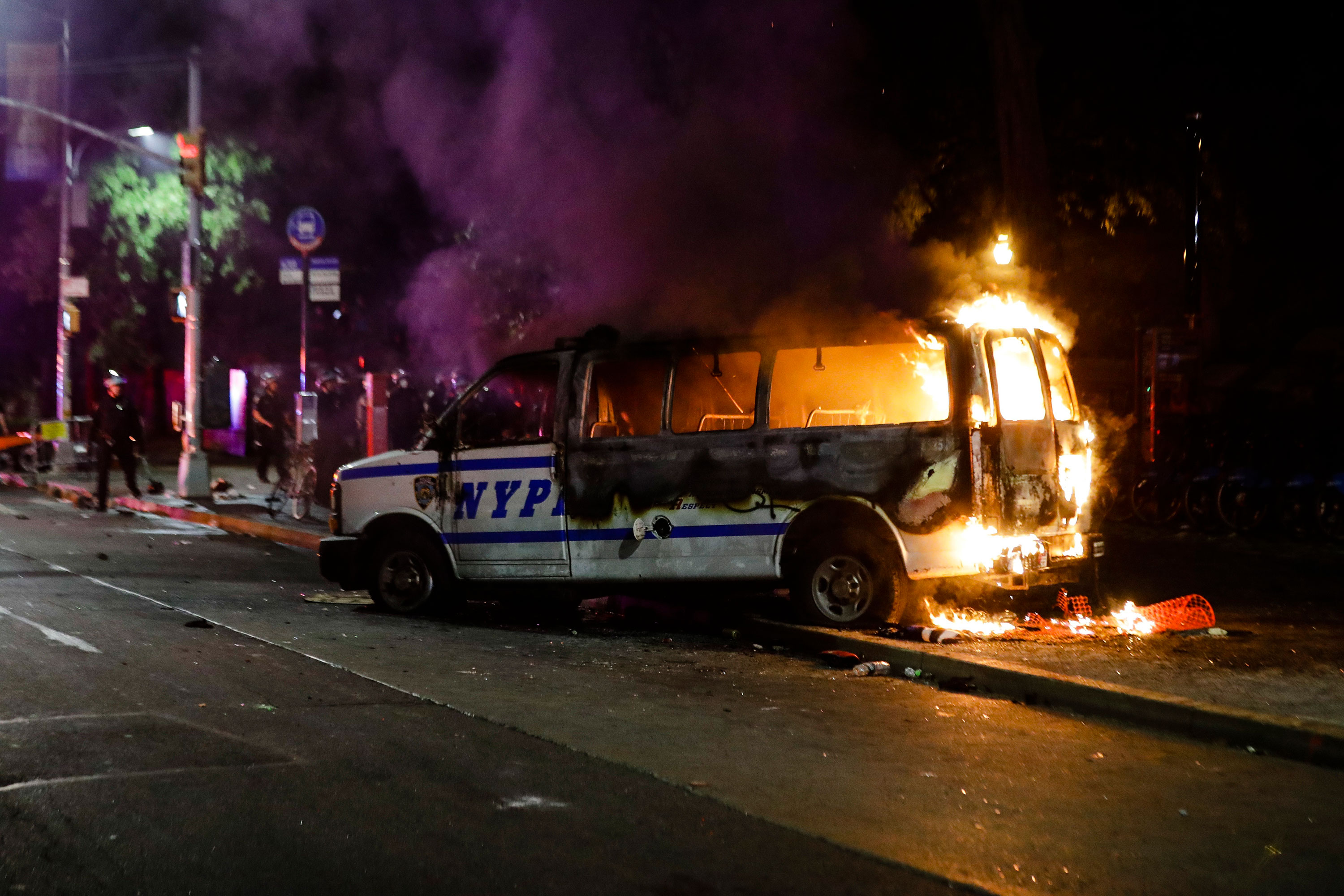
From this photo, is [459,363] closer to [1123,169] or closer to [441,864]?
[1123,169]

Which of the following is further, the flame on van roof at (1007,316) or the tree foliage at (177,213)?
the tree foliage at (177,213)

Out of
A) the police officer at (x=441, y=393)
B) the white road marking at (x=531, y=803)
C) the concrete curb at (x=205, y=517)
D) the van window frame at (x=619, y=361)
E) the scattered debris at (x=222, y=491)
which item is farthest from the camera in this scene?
the scattered debris at (x=222, y=491)

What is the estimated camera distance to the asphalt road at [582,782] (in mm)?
4242

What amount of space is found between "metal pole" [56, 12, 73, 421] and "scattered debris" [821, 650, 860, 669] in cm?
2318

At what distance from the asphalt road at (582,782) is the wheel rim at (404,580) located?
1369 millimetres

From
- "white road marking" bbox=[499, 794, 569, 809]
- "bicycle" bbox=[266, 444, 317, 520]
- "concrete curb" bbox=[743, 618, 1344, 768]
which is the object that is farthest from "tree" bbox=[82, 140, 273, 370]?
"white road marking" bbox=[499, 794, 569, 809]

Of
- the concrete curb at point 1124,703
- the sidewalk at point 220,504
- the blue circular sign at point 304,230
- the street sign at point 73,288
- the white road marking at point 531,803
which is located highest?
the street sign at point 73,288

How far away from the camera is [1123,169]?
16.5 meters

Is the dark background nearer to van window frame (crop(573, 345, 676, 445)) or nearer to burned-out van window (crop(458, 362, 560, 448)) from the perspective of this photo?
van window frame (crop(573, 345, 676, 445))

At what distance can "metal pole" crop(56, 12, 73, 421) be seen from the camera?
1062 inches

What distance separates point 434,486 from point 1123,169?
10.5m

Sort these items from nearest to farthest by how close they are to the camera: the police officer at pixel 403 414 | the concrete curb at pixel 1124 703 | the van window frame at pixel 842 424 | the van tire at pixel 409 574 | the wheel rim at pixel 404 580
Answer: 1. the concrete curb at pixel 1124 703
2. the van window frame at pixel 842 424
3. the van tire at pixel 409 574
4. the wheel rim at pixel 404 580
5. the police officer at pixel 403 414

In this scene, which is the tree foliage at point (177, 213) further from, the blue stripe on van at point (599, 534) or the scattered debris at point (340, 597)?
the blue stripe on van at point (599, 534)

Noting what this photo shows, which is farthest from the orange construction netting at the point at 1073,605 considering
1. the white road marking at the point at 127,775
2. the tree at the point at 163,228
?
the tree at the point at 163,228
